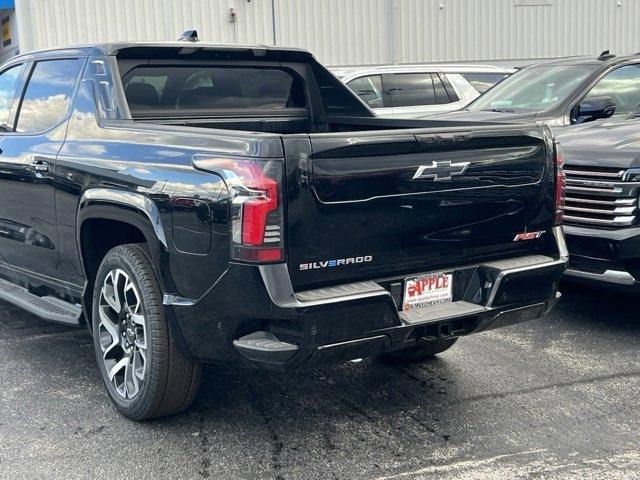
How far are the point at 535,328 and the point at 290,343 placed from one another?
9.28ft

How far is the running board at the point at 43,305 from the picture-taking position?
4609mm

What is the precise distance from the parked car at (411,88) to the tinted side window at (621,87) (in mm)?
4000

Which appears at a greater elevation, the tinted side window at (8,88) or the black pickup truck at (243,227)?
the tinted side window at (8,88)

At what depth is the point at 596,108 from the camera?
684 cm

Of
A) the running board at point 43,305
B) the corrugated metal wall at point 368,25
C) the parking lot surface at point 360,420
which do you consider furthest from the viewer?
the corrugated metal wall at point 368,25

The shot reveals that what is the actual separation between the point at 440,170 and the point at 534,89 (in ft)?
14.4

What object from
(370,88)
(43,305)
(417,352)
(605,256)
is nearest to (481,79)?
(370,88)

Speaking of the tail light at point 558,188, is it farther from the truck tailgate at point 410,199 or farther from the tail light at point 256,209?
the tail light at point 256,209

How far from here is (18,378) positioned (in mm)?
4840

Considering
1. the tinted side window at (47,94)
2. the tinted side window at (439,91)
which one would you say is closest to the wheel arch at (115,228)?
the tinted side window at (47,94)

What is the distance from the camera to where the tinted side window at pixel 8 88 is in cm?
534

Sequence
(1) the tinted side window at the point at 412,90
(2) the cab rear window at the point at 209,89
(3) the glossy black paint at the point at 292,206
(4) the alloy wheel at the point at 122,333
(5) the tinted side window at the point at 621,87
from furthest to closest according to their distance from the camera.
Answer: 1. (1) the tinted side window at the point at 412,90
2. (5) the tinted side window at the point at 621,87
3. (2) the cab rear window at the point at 209,89
4. (4) the alloy wheel at the point at 122,333
5. (3) the glossy black paint at the point at 292,206

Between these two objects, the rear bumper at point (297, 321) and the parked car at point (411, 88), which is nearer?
the rear bumper at point (297, 321)

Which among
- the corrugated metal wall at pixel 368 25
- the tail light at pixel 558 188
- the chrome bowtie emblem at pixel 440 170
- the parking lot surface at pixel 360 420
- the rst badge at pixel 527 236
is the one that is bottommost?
the parking lot surface at pixel 360 420
